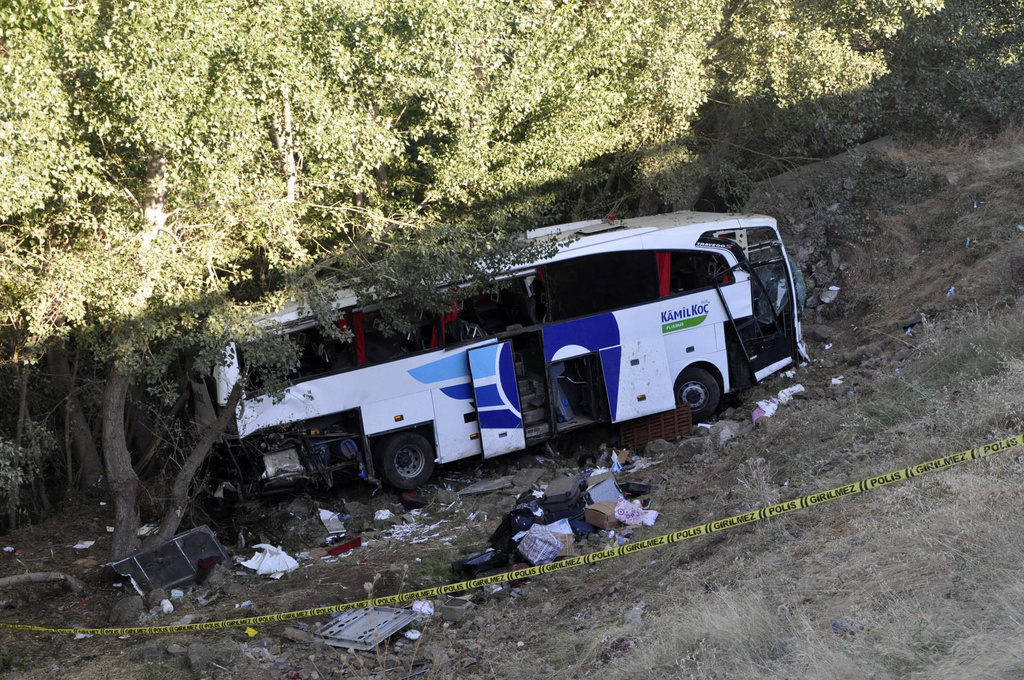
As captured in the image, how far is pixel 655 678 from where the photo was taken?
5.30m

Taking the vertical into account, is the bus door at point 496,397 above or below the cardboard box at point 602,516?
above

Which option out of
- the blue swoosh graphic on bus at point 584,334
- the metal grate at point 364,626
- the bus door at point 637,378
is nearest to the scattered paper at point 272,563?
the metal grate at point 364,626

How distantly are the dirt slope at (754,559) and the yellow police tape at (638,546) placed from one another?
4.3 inches

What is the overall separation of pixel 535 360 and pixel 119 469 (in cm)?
524

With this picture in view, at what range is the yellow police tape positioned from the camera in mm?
6473

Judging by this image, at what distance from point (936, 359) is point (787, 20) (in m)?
7.42

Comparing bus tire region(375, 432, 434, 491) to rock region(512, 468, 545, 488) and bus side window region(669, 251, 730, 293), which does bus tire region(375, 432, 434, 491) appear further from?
bus side window region(669, 251, 730, 293)

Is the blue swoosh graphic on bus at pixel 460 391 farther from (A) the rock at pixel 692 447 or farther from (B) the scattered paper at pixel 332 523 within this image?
(A) the rock at pixel 692 447

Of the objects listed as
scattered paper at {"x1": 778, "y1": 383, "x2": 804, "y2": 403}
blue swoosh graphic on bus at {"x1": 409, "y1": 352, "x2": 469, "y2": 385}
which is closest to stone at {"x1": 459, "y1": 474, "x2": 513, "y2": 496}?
blue swoosh graphic on bus at {"x1": 409, "y1": 352, "x2": 469, "y2": 385}

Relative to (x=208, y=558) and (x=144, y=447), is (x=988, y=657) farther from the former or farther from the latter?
(x=144, y=447)

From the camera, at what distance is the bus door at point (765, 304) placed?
13.3 metres

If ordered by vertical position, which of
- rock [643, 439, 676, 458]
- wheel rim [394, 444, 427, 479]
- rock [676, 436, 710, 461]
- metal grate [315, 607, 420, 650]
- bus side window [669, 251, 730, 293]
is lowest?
rock [643, 439, 676, 458]

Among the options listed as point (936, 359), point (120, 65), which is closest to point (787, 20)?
point (936, 359)

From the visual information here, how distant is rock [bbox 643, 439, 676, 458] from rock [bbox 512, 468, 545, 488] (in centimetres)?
148
